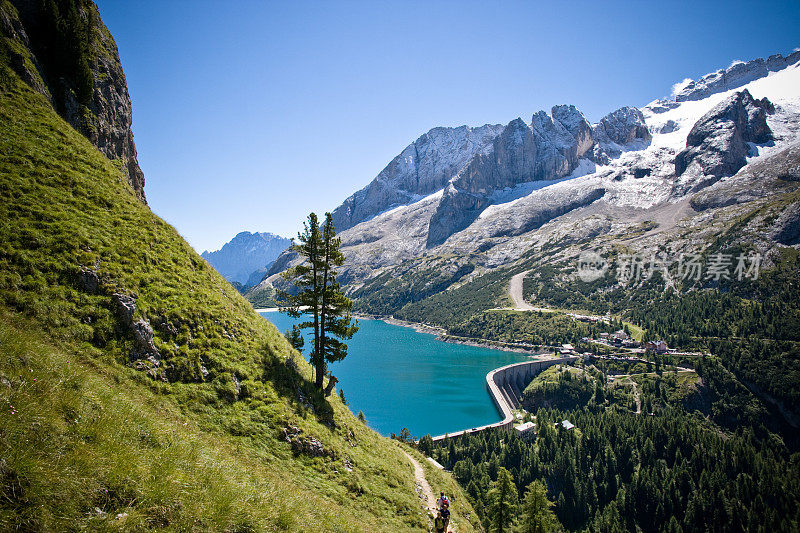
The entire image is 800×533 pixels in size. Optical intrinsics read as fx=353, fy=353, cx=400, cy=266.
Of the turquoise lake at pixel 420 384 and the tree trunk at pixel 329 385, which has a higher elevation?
the tree trunk at pixel 329 385

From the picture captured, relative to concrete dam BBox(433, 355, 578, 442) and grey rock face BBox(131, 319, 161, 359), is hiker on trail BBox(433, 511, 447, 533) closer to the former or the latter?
grey rock face BBox(131, 319, 161, 359)

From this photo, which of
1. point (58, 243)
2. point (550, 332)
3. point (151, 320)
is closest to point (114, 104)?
point (58, 243)

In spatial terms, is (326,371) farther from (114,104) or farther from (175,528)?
(114,104)

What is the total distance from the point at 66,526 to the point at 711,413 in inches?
5728

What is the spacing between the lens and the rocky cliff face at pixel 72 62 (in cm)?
2150

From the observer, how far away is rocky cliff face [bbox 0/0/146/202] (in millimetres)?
21500

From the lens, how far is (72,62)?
23.9m

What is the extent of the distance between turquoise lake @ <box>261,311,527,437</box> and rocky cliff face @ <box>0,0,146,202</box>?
260ft

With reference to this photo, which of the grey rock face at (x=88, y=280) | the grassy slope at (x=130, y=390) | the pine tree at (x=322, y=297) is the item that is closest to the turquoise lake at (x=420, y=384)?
the pine tree at (x=322, y=297)

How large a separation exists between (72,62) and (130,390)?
25.1 m

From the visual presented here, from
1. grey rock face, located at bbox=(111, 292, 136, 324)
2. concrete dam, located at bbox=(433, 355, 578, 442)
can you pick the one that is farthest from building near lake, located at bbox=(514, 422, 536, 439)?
grey rock face, located at bbox=(111, 292, 136, 324)

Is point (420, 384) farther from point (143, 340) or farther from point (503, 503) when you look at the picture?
point (143, 340)

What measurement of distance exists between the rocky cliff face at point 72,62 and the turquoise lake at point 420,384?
260ft

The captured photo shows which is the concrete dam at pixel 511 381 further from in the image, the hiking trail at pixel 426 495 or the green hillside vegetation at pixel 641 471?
the hiking trail at pixel 426 495
